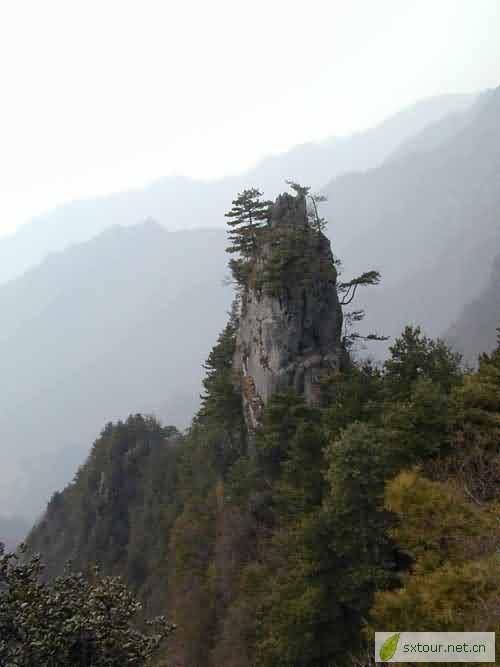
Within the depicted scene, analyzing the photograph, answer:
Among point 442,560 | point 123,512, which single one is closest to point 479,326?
point 123,512

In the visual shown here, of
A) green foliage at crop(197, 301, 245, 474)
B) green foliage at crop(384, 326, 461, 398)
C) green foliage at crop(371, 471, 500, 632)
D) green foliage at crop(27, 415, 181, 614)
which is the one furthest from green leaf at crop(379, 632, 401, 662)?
green foliage at crop(27, 415, 181, 614)

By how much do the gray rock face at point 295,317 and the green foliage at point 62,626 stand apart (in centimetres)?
1883

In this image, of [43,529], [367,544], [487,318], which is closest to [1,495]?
[43,529]

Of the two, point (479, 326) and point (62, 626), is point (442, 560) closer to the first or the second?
point (62, 626)

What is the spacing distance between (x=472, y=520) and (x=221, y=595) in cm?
1925

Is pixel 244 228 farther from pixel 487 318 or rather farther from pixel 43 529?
pixel 487 318

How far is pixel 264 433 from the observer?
26.2 m

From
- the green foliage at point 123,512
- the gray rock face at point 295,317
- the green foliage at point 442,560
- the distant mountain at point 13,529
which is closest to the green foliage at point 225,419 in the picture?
the gray rock face at point 295,317

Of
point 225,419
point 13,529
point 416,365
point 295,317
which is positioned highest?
point 295,317

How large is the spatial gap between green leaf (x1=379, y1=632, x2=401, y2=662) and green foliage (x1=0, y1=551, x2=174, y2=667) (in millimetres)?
4984

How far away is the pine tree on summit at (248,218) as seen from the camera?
109 feet

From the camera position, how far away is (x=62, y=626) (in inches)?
352

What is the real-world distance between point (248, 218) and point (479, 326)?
87929mm

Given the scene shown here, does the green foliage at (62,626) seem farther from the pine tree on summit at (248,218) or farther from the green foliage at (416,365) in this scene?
the pine tree on summit at (248,218)
